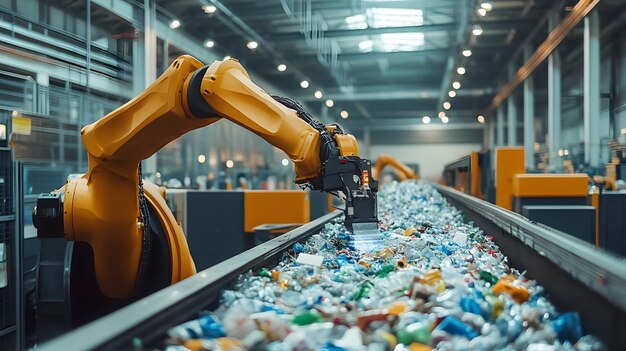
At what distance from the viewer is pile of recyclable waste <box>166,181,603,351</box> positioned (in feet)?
5.18

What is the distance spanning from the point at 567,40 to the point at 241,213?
396 inches

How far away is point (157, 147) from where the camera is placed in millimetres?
3020

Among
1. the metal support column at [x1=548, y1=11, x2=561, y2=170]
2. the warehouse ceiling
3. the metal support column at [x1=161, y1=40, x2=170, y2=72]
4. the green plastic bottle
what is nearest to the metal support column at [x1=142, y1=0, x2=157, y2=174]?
the warehouse ceiling

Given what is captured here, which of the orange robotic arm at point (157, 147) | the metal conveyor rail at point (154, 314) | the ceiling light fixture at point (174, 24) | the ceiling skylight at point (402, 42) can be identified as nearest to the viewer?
the metal conveyor rail at point (154, 314)

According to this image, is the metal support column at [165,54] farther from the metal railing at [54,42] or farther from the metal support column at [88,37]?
the metal railing at [54,42]

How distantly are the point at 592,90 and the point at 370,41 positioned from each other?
5287 millimetres

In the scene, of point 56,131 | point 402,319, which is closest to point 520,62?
point 56,131

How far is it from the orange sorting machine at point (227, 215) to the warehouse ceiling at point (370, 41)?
8.13 ft

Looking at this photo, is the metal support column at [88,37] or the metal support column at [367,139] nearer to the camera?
the metal support column at [88,37]

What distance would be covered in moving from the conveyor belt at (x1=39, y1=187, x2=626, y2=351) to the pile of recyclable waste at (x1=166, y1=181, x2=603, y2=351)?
0.05 m

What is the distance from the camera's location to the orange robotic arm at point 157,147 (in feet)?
9.20

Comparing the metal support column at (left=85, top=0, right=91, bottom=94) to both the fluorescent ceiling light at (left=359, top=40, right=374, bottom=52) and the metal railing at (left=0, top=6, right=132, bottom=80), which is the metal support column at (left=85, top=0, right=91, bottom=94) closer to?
the metal railing at (left=0, top=6, right=132, bottom=80)

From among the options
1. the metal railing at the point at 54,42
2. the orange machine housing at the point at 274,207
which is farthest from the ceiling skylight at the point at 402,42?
the metal railing at the point at 54,42

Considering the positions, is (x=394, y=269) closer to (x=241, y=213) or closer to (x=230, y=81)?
(x=230, y=81)
